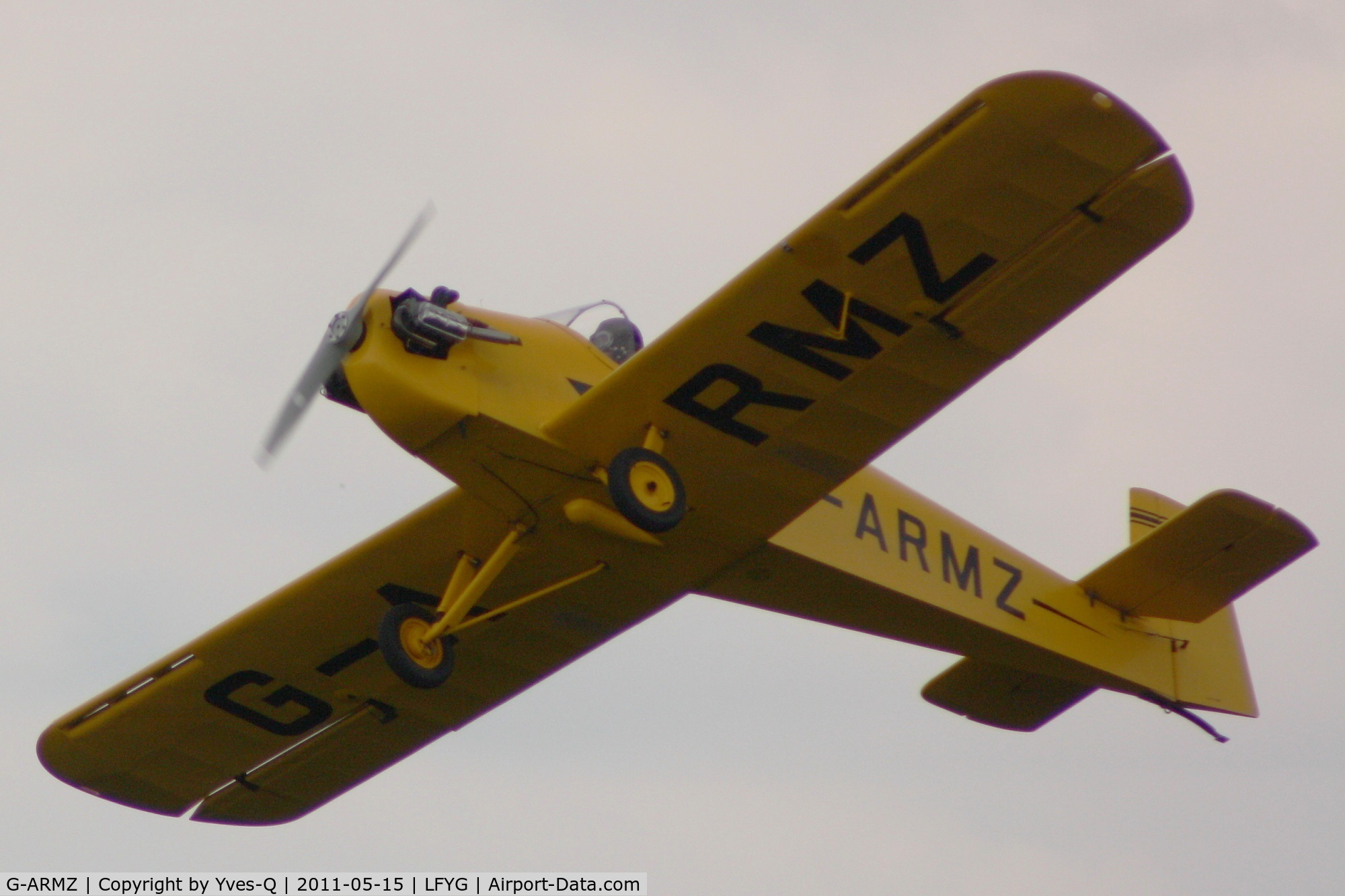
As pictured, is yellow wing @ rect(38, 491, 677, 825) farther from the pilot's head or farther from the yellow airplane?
the pilot's head

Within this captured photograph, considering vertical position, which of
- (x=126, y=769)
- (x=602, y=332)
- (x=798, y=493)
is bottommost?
(x=126, y=769)

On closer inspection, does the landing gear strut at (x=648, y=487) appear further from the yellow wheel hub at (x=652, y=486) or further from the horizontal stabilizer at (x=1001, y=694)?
the horizontal stabilizer at (x=1001, y=694)

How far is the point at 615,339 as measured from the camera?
11.7 m

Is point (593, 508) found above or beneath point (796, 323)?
beneath

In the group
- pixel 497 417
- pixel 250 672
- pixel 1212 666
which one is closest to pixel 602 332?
pixel 497 417

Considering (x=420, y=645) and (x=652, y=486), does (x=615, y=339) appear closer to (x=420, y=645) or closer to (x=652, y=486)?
(x=652, y=486)

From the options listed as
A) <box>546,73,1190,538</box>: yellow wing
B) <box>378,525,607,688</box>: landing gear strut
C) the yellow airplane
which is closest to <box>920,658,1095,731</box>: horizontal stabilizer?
the yellow airplane

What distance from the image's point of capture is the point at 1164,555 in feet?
44.3

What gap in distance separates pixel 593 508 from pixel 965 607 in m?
3.23

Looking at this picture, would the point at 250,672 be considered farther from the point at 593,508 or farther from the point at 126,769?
the point at 593,508

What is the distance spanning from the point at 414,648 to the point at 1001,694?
5.35 m

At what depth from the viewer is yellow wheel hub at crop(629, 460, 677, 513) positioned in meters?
10.4

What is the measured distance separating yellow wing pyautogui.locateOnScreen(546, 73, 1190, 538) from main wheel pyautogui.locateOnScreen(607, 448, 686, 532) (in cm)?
31

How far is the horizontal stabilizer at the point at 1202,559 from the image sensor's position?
497 inches
